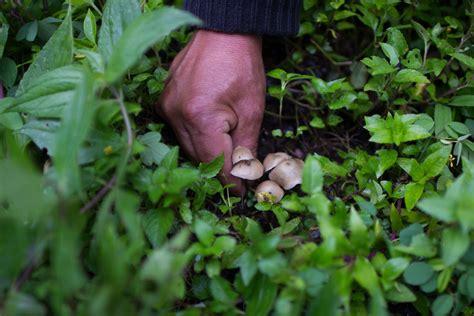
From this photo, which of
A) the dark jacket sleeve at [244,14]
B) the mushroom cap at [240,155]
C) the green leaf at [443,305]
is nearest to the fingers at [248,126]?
the mushroom cap at [240,155]

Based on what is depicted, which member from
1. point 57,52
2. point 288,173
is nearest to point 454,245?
point 288,173

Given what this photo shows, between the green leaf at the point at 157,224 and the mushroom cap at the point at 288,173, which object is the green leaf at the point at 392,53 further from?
the green leaf at the point at 157,224

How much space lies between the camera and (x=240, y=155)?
1500mm

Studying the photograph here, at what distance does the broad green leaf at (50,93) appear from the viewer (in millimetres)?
1127

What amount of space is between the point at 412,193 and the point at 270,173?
0.41 metres

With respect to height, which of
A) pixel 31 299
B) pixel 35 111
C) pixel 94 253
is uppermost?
pixel 35 111

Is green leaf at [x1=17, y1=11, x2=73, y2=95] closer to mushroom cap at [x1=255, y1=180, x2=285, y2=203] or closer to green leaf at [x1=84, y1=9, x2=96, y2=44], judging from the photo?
green leaf at [x1=84, y1=9, x2=96, y2=44]

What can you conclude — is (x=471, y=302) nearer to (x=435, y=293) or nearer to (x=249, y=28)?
(x=435, y=293)

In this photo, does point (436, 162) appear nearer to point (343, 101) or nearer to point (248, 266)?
point (343, 101)

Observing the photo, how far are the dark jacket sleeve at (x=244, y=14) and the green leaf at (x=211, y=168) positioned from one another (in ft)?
1.57

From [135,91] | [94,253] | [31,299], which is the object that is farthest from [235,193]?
[31,299]

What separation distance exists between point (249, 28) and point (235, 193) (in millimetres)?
517

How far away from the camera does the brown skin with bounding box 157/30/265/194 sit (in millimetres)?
1538

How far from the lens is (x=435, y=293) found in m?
1.28
